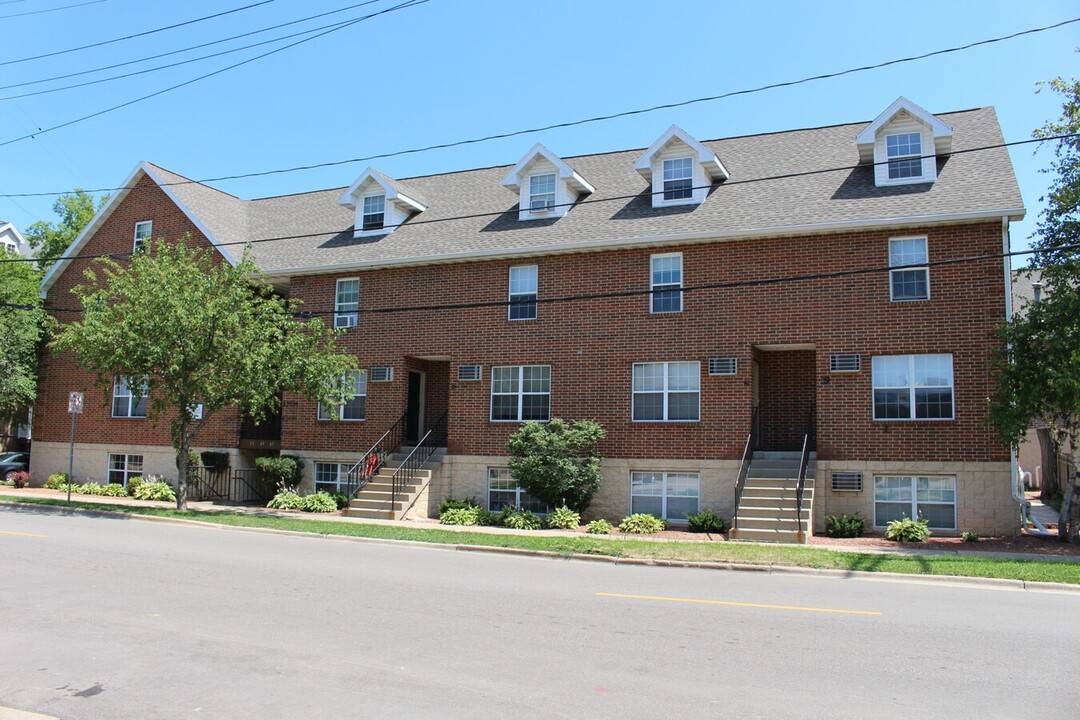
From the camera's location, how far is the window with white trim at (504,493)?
2264 centimetres

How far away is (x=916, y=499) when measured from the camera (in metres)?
19.2

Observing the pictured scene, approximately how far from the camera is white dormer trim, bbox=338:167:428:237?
26.3 m

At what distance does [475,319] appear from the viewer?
2370 centimetres

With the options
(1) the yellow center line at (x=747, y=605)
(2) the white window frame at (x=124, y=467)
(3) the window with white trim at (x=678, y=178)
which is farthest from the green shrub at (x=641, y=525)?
(2) the white window frame at (x=124, y=467)

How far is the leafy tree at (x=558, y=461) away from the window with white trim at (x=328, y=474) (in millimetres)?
6448

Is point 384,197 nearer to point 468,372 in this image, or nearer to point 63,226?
point 468,372

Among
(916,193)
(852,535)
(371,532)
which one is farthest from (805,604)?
(916,193)

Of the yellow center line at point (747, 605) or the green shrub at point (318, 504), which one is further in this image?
the green shrub at point (318, 504)

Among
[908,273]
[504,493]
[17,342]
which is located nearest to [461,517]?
[504,493]

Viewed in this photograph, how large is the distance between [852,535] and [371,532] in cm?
1046

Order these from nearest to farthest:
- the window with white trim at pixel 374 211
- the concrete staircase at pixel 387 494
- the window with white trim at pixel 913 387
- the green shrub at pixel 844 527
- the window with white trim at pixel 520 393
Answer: the green shrub at pixel 844 527 < the window with white trim at pixel 913 387 < the concrete staircase at pixel 387 494 < the window with white trim at pixel 520 393 < the window with white trim at pixel 374 211

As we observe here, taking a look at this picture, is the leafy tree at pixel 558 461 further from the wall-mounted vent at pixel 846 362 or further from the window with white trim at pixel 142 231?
the window with white trim at pixel 142 231

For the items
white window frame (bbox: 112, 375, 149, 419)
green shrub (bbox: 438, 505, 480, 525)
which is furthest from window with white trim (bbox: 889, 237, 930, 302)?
white window frame (bbox: 112, 375, 149, 419)

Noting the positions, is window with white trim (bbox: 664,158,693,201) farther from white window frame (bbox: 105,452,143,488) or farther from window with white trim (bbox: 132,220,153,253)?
white window frame (bbox: 105,452,143,488)
